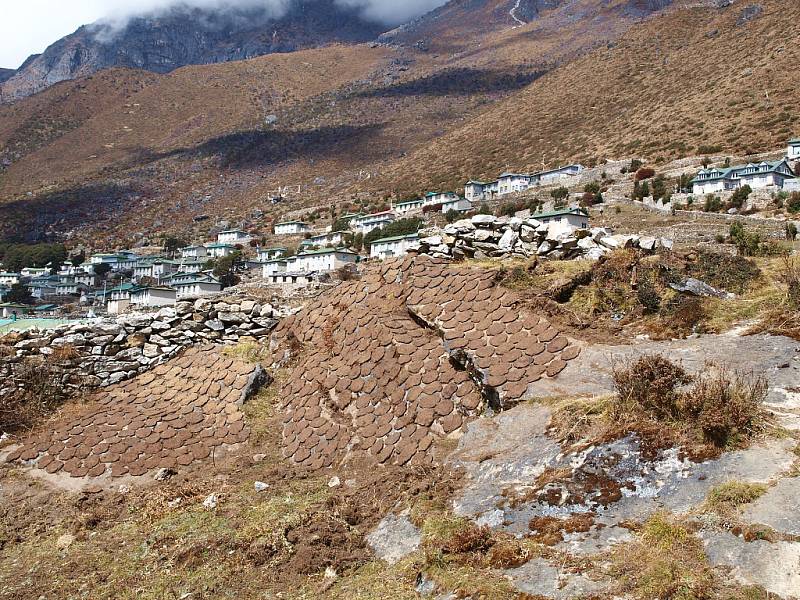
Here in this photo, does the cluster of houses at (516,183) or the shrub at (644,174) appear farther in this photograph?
the cluster of houses at (516,183)

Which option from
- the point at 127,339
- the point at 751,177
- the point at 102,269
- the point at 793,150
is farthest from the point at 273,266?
the point at 127,339

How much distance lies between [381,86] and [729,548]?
168 metres

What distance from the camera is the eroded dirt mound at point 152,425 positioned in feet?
35.6

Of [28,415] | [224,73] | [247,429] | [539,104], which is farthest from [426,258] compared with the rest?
[224,73]

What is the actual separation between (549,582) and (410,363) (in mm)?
5775

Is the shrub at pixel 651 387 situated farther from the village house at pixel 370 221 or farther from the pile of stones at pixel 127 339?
the village house at pixel 370 221

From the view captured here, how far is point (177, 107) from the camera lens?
524 feet

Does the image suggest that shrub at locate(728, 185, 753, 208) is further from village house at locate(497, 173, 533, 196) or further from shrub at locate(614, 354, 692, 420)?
shrub at locate(614, 354, 692, 420)

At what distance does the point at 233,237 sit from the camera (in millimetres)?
85312

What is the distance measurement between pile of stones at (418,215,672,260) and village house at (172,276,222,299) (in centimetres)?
4915

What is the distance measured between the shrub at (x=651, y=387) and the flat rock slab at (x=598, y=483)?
59cm

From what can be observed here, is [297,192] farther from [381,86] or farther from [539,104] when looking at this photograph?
[381,86]

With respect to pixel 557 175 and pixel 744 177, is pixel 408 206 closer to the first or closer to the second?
pixel 557 175

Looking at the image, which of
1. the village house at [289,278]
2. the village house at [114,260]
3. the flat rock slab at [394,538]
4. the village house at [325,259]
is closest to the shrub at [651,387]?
the flat rock slab at [394,538]
